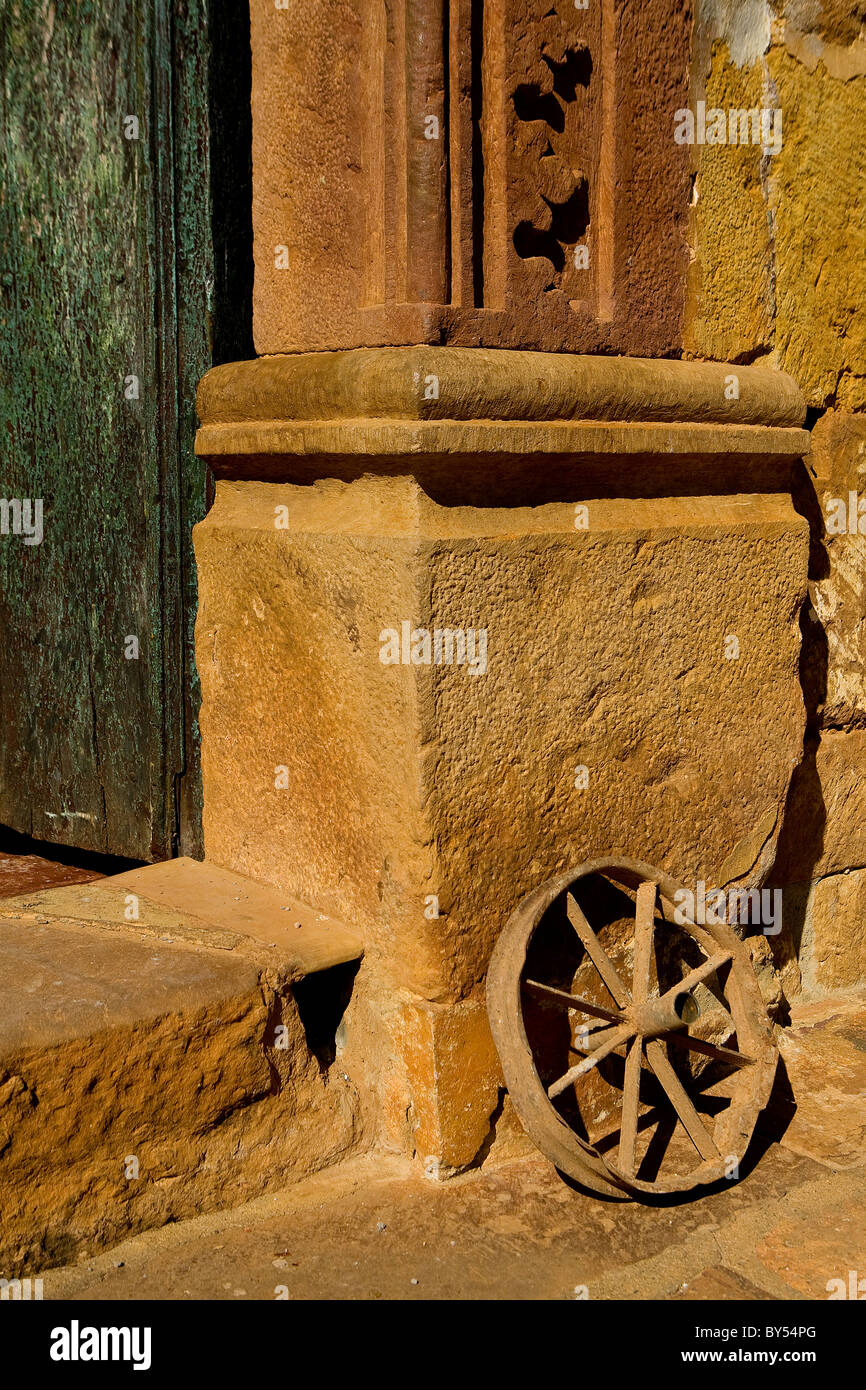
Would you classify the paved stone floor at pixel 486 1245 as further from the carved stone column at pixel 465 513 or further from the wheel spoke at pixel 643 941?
the wheel spoke at pixel 643 941

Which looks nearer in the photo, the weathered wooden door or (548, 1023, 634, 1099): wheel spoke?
(548, 1023, 634, 1099): wheel spoke

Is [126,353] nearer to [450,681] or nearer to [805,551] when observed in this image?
[450,681]

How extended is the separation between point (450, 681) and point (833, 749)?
4.29ft

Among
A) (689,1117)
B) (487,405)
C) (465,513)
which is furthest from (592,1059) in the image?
(487,405)

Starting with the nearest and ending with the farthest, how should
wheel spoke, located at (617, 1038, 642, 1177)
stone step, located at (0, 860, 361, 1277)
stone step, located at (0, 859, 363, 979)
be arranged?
stone step, located at (0, 860, 361, 1277) < wheel spoke, located at (617, 1038, 642, 1177) < stone step, located at (0, 859, 363, 979)

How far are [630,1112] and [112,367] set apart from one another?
70.1 inches

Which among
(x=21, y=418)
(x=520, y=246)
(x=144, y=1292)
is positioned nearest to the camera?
(x=144, y=1292)

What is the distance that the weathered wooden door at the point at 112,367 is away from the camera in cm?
252

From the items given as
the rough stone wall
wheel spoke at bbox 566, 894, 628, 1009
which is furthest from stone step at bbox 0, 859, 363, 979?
the rough stone wall

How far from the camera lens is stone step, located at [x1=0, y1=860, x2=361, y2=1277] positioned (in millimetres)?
1895

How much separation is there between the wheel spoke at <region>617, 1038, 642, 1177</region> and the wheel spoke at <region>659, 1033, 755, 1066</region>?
3.4 inches

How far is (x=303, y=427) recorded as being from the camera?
2.22 metres

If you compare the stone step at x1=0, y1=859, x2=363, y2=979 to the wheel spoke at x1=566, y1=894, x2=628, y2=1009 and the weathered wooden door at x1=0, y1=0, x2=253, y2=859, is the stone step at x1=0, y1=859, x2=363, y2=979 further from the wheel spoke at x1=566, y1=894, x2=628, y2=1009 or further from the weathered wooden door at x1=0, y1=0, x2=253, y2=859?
the wheel spoke at x1=566, y1=894, x2=628, y2=1009

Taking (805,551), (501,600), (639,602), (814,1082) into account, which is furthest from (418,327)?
(814,1082)
